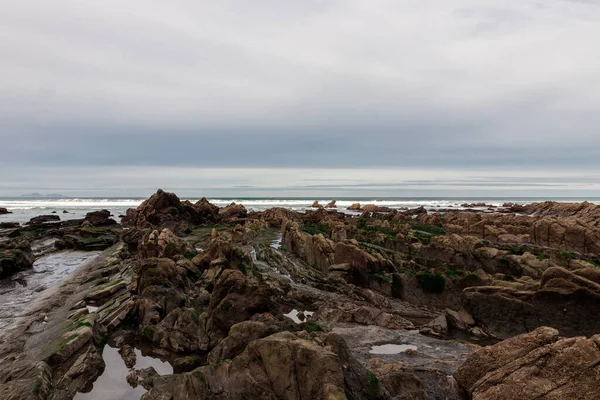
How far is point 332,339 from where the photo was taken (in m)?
9.88

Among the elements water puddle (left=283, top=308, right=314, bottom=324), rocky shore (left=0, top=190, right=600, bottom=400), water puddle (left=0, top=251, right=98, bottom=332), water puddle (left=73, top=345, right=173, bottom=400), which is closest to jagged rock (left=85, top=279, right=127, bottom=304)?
rocky shore (left=0, top=190, right=600, bottom=400)

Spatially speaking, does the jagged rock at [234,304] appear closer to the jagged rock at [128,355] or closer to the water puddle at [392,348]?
the jagged rock at [128,355]

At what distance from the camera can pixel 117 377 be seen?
487 inches

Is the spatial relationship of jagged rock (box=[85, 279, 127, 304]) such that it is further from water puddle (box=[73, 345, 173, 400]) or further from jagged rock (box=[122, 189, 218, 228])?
jagged rock (box=[122, 189, 218, 228])

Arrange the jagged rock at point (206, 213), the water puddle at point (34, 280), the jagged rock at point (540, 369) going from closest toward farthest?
the jagged rock at point (540, 369) < the water puddle at point (34, 280) < the jagged rock at point (206, 213)

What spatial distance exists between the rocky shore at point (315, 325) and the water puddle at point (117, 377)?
66mm

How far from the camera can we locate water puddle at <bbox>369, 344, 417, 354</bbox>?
46.3ft

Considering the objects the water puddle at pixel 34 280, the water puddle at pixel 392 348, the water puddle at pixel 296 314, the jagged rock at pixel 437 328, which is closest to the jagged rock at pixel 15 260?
the water puddle at pixel 34 280

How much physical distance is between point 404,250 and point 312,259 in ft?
30.8

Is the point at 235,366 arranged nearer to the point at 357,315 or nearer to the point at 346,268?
the point at 357,315

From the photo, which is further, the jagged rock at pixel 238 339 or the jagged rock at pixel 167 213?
the jagged rock at pixel 167 213

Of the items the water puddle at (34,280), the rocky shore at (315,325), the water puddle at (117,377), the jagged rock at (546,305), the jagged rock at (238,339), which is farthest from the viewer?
the water puddle at (34,280)

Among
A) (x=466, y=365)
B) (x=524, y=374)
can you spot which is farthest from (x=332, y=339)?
(x=524, y=374)

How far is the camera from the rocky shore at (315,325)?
29.6 feet
